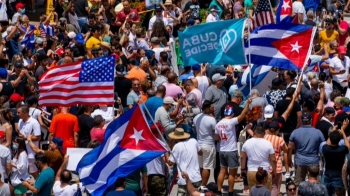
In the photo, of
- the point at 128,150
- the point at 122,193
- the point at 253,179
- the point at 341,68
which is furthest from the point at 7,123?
the point at 341,68

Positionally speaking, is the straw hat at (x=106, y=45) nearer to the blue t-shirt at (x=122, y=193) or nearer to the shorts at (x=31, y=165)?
the shorts at (x=31, y=165)

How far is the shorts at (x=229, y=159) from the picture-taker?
19.2 metres

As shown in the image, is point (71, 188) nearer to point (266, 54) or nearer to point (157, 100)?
point (157, 100)

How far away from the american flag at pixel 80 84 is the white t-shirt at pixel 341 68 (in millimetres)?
7064

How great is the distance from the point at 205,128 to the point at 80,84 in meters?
2.17

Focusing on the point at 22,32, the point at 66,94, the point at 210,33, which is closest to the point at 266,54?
the point at 210,33

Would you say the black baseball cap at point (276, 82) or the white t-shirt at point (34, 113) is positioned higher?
the black baseball cap at point (276, 82)

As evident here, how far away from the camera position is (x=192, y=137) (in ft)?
63.0

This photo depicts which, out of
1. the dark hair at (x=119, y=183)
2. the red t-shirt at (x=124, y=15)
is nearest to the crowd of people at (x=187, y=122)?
the dark hair at (x=119, y=183)

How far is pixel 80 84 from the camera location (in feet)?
61.6

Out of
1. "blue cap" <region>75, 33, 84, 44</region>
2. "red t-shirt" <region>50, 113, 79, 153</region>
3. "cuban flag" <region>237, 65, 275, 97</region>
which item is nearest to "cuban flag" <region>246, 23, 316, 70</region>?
"cuban flag" <region>237, 65, 275, 97</region>

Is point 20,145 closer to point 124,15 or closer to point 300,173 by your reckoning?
point 300,173

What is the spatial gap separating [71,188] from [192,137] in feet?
10.0

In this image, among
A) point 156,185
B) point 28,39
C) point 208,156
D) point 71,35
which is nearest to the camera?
point 156,185
